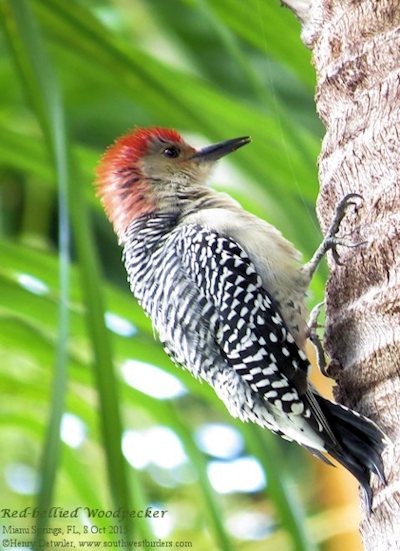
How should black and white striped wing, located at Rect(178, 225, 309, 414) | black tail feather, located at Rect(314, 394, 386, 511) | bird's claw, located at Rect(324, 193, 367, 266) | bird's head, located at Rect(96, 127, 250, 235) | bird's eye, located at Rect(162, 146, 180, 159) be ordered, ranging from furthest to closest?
1. bird's eye, located at Rect(162, 146, 180, 159)
2. bird's head, located at Rect(96, 127, 250, 235)
3. black and white striped wing, located at Rect(178, 225, 309, 414)
4. bird's claw, located at Rect(324, 193, 367, 266)
5. black tail feather, located at Rect(314, 394, 386, 511)

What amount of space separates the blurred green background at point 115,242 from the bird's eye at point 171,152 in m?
0.11

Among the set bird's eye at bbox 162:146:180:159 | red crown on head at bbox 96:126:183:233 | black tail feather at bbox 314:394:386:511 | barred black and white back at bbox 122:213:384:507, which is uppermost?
bird's eye at bbox 162:146:180:159

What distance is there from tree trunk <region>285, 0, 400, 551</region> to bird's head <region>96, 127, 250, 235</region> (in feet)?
1.83

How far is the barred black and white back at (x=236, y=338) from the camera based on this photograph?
1.92 m

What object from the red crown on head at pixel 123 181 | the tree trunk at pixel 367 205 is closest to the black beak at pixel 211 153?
the red crown on head at pixel 123 181

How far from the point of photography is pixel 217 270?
208 centimetres

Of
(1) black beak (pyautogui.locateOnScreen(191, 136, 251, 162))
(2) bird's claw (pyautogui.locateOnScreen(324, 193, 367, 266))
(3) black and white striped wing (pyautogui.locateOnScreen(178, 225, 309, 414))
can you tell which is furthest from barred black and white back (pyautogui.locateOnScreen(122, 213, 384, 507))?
(1) black beak (pyautogui.locateOnScreen(191, 136, 251, 162))

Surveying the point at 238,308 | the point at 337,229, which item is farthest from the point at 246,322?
the point at 337,229

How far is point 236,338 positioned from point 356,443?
341mm

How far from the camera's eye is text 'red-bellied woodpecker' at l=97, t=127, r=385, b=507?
1908 mm

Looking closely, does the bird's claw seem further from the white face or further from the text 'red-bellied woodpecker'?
the white face

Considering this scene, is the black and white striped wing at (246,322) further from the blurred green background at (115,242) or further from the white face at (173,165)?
the white face at (173,165)

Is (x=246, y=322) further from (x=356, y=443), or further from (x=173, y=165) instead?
(x=173, y=165)

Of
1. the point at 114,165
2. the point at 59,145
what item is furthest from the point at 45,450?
the point at 114,165
